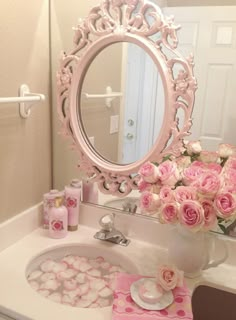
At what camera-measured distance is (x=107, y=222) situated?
127 centimetres

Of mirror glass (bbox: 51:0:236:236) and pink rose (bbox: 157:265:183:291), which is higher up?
mirror glass (bbox: 51:0:236:236)

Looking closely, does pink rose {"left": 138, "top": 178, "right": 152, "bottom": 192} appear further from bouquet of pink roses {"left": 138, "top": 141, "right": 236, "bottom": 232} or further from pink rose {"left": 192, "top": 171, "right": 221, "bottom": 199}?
pink rose {"left": 192, "top": 171, "right": 221, "bottom": 199}

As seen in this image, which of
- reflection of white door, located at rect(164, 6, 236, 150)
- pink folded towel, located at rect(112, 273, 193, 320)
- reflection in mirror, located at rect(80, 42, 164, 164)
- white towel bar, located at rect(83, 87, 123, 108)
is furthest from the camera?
white towel bar, located at rect(83, 87, 123, 108)

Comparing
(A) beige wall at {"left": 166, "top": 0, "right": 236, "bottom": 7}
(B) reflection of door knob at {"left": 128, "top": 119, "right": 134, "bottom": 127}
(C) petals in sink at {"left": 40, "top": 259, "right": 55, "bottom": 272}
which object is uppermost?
(A) beige wall at {"left": 166, "top": 0, "right": 236, "bottom": 7}

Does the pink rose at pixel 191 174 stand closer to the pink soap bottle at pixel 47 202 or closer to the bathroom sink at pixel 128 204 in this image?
the bathroom sink at pixel 128 204

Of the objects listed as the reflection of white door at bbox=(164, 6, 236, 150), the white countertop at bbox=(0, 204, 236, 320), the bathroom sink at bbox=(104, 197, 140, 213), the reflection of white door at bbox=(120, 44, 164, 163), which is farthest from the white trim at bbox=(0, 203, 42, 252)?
the reflection of white door at bbox=(164, 6, 236, 150)

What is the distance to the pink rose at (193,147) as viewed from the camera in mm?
1009

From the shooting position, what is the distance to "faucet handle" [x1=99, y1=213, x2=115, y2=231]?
1271 mm

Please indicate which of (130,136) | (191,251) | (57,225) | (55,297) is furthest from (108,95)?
(55,297)

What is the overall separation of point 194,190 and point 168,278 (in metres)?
0.26

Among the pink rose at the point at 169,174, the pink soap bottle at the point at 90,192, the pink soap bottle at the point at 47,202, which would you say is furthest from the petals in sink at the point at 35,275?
the pink rose at the point at 169,174

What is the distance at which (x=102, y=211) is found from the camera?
1.34 m

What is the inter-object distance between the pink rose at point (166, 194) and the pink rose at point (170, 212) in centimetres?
2

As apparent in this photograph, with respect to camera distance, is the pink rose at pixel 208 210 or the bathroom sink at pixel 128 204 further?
the bathroom sink at pixel 128 204
